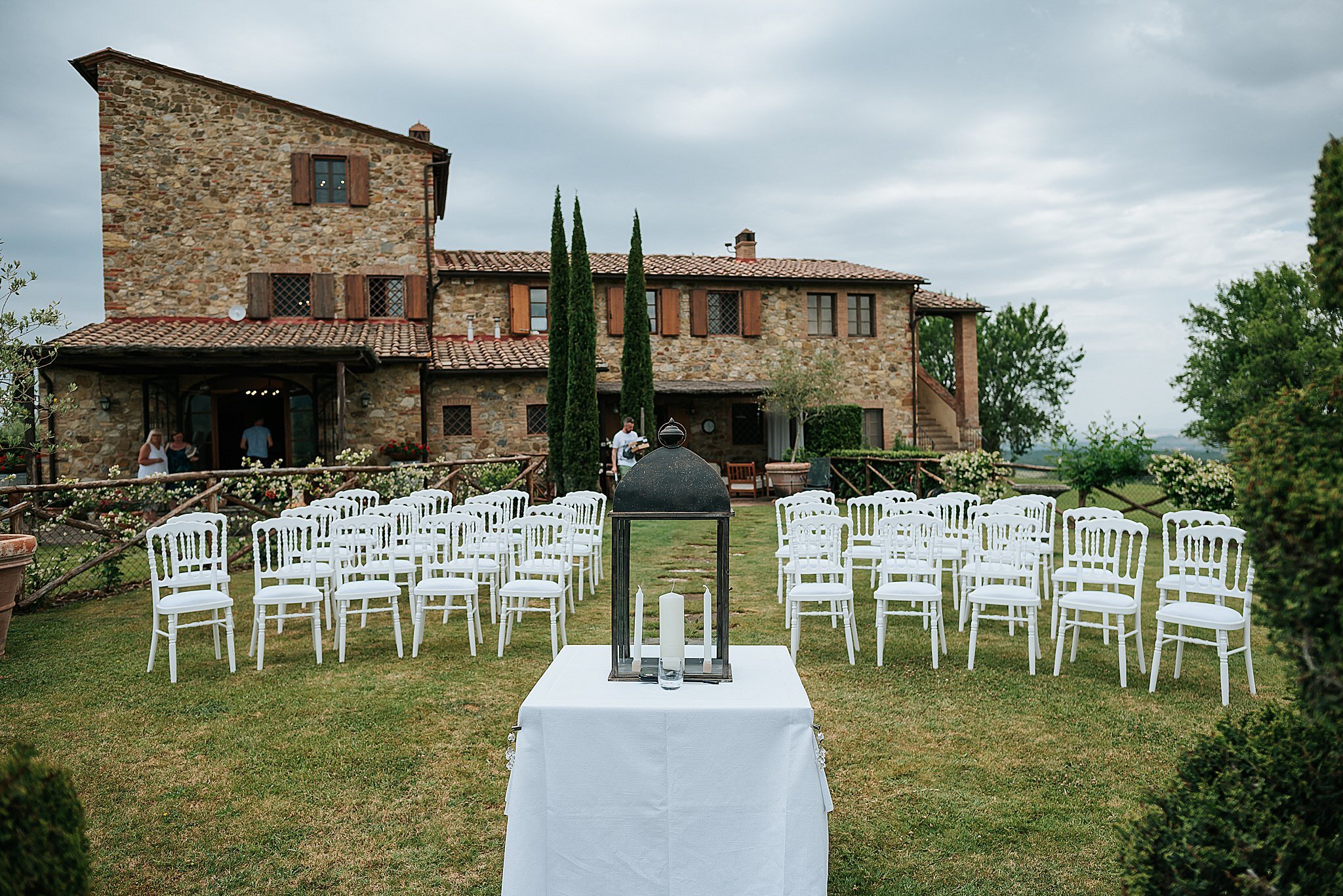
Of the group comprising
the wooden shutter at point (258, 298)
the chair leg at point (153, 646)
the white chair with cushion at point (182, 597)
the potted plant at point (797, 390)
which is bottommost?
the chair leg at point (153, 646)

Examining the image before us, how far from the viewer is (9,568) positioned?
19.1 feet

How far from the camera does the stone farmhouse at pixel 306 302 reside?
15086mm

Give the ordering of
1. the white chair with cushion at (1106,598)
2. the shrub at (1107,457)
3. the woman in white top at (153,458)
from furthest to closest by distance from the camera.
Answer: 1. the woman in white top at (153,458)
2. the shrub at (1107,457)
3. the white chair with cushion at (1106,598)

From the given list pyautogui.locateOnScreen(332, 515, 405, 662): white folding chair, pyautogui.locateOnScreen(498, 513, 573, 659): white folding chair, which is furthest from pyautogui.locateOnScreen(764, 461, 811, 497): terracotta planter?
pyautogui.locateOnScreen(332, 515, 405, 662): white folding chair

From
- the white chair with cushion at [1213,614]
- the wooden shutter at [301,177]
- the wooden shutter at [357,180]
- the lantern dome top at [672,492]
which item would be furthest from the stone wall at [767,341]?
the lantern dome top at [672,492]

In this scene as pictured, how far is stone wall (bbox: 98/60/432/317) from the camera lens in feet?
52.0

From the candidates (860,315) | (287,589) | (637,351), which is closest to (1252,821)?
(287,589)

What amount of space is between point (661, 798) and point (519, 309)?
16.7 metres

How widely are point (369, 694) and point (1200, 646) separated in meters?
5.81

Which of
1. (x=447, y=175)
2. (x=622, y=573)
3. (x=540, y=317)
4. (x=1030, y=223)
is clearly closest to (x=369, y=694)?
(x=622, y=573)

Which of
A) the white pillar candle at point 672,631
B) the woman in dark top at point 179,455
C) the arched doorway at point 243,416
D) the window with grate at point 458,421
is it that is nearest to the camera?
the white pillar candle at point 672,631

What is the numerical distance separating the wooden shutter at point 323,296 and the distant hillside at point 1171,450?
44.4ft

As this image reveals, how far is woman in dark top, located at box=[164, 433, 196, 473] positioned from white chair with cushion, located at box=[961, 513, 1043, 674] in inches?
484

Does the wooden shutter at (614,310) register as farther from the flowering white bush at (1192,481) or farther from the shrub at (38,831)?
the shrub at (38,831)
